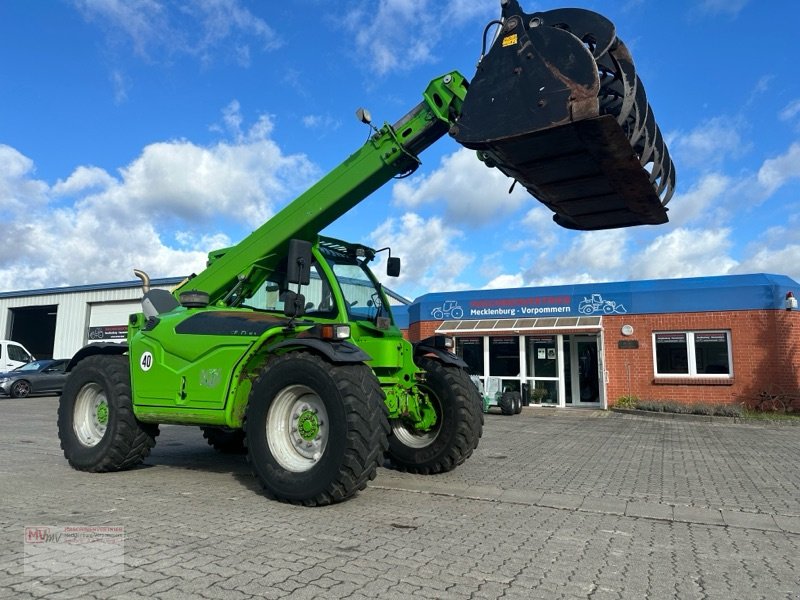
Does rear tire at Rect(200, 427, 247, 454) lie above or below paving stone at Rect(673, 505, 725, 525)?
above

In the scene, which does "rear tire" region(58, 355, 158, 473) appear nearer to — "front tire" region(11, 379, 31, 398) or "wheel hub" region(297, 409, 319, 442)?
"wheel hub" region(297, 409, 319, 442)

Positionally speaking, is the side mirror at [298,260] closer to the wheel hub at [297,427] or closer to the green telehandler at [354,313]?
the green telehandler at [354,313]

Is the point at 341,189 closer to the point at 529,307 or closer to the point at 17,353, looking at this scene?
the point at 529,307

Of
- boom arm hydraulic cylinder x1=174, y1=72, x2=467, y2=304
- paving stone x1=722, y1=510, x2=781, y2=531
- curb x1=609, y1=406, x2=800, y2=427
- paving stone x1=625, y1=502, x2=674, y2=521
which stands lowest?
paving stone x1=722, y1=510, x2=781, y2=531

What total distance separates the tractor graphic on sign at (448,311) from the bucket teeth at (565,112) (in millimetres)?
14782

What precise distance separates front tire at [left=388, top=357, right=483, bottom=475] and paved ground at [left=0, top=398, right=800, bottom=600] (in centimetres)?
26

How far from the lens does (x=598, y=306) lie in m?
18.6

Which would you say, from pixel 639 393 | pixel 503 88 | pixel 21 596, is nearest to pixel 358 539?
pixel 21 596

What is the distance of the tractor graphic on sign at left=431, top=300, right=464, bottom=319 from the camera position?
2067 centimetres

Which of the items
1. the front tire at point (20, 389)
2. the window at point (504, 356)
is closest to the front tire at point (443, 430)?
the window at point (504, 356)

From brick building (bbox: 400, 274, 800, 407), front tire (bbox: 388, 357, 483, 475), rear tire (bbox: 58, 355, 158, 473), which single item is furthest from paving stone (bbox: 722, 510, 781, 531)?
brick building (bbox: 400, 274, 800, 407)

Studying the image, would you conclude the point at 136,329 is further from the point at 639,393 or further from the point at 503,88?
the point at 639,393

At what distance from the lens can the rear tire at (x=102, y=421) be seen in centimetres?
646

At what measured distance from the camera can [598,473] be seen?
7199 millimetres
